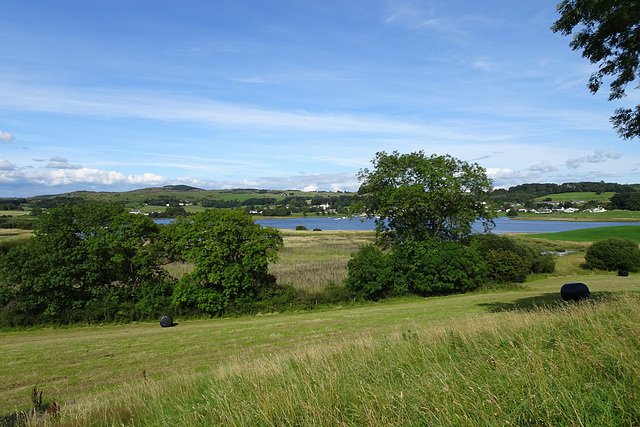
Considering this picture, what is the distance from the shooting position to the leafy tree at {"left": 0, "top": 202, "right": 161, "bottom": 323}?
26344 millimetres

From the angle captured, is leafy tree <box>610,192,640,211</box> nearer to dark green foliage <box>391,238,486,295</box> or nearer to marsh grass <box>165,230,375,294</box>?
marsh grass <box>165,230,375,294</box>

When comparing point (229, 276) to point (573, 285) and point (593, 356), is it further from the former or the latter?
point (593, 356)

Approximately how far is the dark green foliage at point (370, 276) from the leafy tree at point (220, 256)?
698cm

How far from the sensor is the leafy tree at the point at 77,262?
26.3 metres

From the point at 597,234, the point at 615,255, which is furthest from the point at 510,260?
the point at 597,234

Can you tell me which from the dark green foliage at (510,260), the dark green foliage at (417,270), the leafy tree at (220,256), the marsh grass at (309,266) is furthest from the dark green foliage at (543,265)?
the leafy tree at (220,256)

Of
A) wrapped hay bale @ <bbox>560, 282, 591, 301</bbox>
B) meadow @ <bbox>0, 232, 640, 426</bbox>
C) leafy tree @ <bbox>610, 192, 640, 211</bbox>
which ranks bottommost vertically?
wrapped hay bale @ <bbox>560, 282, 591, 301</bbox>

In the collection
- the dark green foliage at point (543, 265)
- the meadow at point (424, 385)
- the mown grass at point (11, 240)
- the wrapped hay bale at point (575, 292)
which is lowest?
the dark green foliage at point (543, 265)

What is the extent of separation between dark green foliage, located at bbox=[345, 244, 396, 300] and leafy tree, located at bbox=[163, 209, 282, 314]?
22.9ft

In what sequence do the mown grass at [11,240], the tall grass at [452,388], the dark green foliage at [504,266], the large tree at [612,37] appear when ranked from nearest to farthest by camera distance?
the tall grass at [452,388], the large tree at [612,37], the dark green foliage at [504,266], the mown grass at [11,240]

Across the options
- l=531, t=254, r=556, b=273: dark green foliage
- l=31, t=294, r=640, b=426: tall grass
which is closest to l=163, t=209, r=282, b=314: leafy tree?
l=31, t=294, r=640, b=426: tall grass

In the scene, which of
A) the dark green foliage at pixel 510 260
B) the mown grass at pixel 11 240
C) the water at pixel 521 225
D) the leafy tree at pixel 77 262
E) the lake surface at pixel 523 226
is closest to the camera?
the leafy tree at pixel 77 262

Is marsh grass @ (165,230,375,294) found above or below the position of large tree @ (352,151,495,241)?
below

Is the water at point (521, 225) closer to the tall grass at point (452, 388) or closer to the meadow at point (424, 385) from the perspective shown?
the meadow at point (424, 385)
